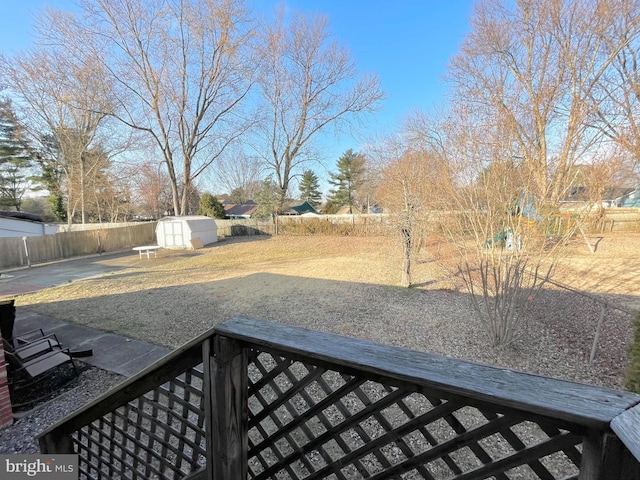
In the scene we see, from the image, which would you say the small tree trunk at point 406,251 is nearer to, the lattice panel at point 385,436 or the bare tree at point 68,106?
the lattice panel at point 385,436

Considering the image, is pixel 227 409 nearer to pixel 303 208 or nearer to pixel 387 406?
pixel 387 406

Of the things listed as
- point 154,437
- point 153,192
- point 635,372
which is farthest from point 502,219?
point 153,192

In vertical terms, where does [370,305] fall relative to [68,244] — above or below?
below

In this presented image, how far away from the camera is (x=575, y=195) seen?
16.6 feet

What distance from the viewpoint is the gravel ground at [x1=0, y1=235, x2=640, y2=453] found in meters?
3.28

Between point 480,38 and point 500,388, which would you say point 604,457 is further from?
point 480,38

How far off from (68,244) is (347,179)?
88.0ft

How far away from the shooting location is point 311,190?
38.7 meters

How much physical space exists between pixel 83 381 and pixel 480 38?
40.6 ft

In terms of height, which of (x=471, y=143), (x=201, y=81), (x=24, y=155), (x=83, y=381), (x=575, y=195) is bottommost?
(x=83, y=381)

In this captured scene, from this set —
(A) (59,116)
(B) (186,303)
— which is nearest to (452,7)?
(B) (186,303)

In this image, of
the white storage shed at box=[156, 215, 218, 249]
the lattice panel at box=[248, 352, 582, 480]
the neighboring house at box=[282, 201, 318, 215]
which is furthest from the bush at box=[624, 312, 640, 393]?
the neighboring house at box=[282, 201, 318, 215]

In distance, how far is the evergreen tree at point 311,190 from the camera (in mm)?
37969

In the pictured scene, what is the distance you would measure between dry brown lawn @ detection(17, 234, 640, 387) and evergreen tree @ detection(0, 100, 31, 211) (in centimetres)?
1792
